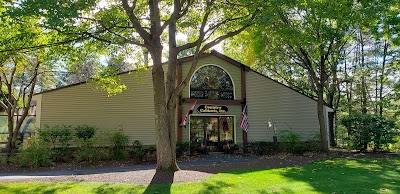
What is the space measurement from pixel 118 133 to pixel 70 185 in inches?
269

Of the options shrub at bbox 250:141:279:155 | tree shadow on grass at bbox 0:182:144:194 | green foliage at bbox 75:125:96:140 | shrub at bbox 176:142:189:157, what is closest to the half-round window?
shrub at bbox 176:142:189:157

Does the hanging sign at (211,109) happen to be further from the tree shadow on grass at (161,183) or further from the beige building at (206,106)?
the tree shadow on grass at (161,183)

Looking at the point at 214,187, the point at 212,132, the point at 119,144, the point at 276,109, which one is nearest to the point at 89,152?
the point at 119,144

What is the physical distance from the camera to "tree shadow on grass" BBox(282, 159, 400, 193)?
733 centimetres

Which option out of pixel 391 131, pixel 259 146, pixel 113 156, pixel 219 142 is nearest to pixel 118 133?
pixel 113 156

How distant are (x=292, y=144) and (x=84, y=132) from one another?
35.6 ft

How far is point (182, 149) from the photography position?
15.3 metres

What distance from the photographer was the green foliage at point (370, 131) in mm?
16000

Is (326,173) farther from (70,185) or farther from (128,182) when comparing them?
(70,185)

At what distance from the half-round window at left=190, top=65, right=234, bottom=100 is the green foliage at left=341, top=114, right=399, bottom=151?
707 centimetres

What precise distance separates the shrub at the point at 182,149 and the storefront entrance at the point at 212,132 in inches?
38.4

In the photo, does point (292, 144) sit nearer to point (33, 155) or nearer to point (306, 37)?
point (306, 37)

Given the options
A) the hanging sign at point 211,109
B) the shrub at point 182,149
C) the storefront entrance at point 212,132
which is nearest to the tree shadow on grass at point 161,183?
the shrub at point 182,149

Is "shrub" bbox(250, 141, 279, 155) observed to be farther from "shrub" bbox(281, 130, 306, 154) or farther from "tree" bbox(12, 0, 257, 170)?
"tree" bbox(12, 0, 257, 170)
